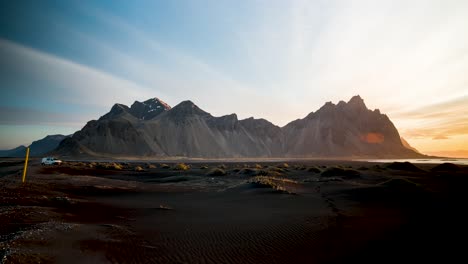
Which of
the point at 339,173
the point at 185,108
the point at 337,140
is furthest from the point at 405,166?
the point at 337,140

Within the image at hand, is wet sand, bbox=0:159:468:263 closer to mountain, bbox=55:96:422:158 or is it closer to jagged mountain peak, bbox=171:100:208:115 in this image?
mountain, bbox=55:96:422:158

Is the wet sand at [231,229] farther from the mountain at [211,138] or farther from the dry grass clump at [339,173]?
the mountain at [211,138]

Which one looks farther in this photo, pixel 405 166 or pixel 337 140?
pixel 337 140

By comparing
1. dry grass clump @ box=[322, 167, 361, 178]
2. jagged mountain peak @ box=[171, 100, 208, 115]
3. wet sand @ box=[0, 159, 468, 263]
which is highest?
jagged mountain peak @ box=[171, 100, 208, 115]

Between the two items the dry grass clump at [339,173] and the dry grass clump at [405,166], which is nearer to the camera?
the dry grass clump at [339,173]

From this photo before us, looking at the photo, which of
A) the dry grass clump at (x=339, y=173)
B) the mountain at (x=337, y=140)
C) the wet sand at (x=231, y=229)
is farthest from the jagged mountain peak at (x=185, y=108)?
the wet sand at (x=231, y=229)

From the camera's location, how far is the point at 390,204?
1531 centimetres

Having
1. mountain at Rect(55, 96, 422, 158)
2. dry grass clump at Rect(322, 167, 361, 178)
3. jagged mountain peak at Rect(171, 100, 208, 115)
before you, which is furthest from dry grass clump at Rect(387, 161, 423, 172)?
jagged mountain peak at Rect(171, 100, 208, 115)

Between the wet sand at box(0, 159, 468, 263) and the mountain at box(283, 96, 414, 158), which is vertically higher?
the mountain at box(283, 96, 414, 158)

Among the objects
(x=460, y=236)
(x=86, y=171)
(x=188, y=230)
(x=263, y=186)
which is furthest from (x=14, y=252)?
(x=86, y=171)

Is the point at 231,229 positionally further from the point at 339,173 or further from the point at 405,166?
the point at 405,166

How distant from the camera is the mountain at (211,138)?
13238 cm

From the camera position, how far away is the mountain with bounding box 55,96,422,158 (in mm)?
132375

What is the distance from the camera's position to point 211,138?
530ft
